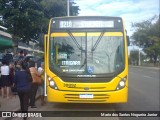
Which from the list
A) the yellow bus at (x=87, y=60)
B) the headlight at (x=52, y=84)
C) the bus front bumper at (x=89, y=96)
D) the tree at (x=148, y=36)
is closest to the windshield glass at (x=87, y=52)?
the yellow bus at (x=87, y=60)

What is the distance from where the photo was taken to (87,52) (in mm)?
10773

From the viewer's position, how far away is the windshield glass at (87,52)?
10.6 meters

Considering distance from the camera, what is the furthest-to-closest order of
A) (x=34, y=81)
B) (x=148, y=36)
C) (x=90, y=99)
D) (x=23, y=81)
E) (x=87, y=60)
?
(x=148, y=36) → (x=34, y=81) → (x=87, y=60) → (x=90, y=99) → (x=23, y=81)

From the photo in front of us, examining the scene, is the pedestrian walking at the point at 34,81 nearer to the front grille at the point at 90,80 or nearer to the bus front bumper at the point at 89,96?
the bus front bumper at the point at 89,96

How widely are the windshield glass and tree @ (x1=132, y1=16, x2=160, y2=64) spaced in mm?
55316

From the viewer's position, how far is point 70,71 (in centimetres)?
1061

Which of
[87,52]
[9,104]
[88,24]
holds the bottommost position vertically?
[9,104]

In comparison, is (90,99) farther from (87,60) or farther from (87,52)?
(87,52)

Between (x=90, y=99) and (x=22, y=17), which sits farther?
(x=22, y=17)

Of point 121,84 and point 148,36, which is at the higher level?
point 148,36

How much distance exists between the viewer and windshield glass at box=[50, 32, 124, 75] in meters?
10.6

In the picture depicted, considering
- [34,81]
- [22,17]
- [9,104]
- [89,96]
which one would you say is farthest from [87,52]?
[22,17]

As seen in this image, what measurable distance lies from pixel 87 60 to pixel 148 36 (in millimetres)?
60274

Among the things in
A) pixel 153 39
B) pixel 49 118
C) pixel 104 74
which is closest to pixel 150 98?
pixel 104 74
